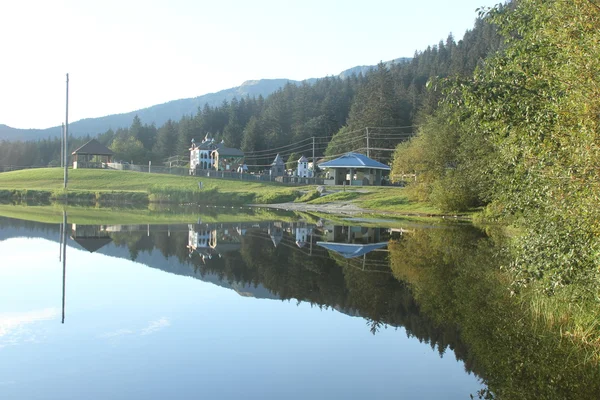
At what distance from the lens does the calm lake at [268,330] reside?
338 inches

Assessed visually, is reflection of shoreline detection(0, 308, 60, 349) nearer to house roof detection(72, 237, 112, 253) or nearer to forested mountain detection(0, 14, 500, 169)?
house roof detection(72, 237, 112, 253)

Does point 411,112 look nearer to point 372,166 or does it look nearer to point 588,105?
point 372,166

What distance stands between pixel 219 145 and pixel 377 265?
98.8 metres

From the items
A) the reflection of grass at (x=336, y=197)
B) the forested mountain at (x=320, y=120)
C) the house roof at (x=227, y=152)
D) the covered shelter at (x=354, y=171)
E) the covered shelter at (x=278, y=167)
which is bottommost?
the reflection of grass at (x=336, y=197)

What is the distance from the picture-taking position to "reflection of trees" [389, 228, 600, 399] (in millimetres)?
8688

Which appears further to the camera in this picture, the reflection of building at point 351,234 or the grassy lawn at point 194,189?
the grassy lawn at point 194,189

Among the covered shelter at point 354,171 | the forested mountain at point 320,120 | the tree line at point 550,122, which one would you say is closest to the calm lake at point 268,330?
the tree line at point 550,122

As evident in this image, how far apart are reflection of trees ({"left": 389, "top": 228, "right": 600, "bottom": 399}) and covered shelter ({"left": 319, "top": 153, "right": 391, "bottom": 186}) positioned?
181ft

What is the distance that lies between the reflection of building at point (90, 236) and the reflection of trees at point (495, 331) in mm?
Answer: 12678

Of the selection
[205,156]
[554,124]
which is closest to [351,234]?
[554,124]

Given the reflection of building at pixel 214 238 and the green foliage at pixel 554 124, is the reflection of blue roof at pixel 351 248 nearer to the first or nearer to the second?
the reflection of building at pixel 214 238

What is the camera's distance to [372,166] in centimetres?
7712

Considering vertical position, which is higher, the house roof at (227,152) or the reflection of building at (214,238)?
the house roof at (227,152)

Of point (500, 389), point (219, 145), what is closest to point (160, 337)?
point (500, 389)
